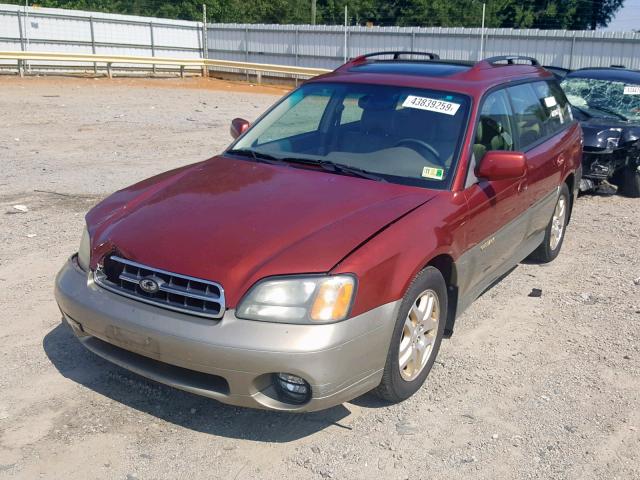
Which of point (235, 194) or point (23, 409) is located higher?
point (235, 194)

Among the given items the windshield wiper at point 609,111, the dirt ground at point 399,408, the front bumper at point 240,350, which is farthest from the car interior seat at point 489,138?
the windshield wiper at point 609,111

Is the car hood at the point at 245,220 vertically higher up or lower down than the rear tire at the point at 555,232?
higher up

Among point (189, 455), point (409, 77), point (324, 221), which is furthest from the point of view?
point (409, 77)

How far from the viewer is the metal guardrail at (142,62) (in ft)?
76.4

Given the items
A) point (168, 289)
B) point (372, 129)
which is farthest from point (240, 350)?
point (372, 129)

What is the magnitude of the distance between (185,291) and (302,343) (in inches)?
24.6

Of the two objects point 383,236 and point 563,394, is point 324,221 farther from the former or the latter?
point 563,394

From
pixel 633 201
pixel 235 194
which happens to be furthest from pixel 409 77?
pixel 633 201

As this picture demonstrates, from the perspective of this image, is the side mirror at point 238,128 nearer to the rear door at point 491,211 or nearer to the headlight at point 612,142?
the rear door at point 491,211

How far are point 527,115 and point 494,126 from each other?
80 cm

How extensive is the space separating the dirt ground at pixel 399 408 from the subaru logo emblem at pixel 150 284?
2.41 feet

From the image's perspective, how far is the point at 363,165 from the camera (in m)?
4.45

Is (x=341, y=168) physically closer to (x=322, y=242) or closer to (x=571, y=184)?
(x=322, y=242)

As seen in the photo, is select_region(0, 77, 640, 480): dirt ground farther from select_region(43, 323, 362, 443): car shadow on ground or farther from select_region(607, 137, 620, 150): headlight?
select_region(607, 137, 620, 150): headlight
